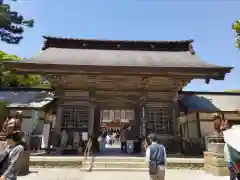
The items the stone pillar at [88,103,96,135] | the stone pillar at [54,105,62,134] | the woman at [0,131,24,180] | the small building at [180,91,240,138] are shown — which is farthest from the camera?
the small building at [180,91,240,138]

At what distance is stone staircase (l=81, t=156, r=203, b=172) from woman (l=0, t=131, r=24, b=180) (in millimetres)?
5392

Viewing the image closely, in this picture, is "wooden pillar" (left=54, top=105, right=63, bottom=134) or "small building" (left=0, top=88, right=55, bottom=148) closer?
"wooden pillar" (left=54, top=105, right=63, bottom=134)

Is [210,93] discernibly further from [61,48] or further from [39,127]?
[39,127]

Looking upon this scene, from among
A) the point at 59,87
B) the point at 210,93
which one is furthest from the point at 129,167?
the point at 210,93

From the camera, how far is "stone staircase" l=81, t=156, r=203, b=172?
26.7 ft

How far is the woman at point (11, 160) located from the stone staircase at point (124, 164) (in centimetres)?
539

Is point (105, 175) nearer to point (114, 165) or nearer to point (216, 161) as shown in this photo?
point (114, 165)

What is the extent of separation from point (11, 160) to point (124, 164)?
243 inches

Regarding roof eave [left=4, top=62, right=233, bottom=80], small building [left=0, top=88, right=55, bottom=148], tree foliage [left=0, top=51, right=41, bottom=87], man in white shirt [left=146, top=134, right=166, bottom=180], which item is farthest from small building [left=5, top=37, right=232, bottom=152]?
tree foliage [left=0, top=51, right=41, bottom=87]

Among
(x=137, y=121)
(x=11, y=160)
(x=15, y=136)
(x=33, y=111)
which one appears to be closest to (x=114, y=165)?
(x=137, y=121)

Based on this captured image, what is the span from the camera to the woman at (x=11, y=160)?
263cm

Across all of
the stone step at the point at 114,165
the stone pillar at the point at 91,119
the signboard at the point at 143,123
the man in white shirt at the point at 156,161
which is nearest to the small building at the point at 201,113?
the signboard at the point at 143,123

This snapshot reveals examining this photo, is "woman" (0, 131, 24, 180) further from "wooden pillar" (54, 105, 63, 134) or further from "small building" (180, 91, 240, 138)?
"small building" (180, 91, 240, 138)

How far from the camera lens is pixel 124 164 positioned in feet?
27.4
